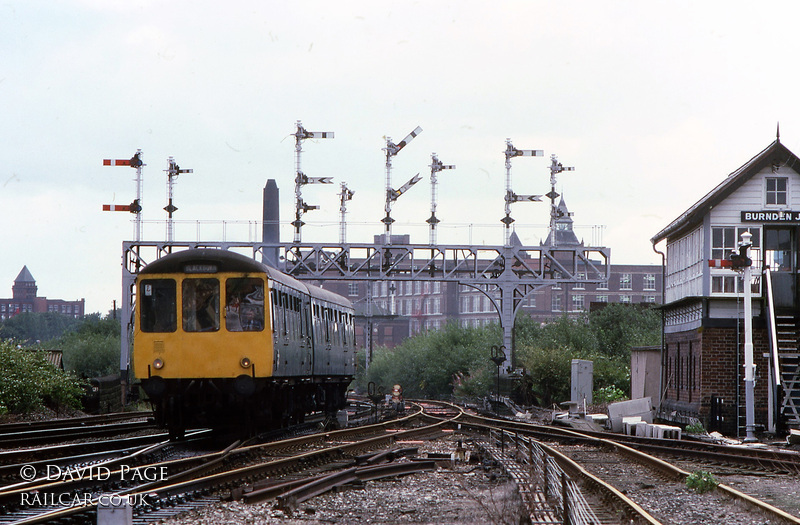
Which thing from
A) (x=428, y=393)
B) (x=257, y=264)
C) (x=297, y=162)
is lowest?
(x=428, y=393)

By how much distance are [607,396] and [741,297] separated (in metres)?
9.65

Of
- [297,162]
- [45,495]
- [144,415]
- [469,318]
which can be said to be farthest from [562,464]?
[469,318]

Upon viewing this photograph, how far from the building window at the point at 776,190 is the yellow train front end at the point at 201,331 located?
14811mm

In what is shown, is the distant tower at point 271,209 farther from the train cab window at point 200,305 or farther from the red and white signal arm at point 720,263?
the train cab window at point 200,305

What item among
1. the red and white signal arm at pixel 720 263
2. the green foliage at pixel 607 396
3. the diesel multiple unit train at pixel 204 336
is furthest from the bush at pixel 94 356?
the diesel multiple unit train at pixel 204 336

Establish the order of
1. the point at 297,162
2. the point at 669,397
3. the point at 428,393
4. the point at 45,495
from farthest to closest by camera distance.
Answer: the point at 428,393, the point at 297,162, the point at 669,397, the point at 45,495

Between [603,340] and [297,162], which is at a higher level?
[297,162]

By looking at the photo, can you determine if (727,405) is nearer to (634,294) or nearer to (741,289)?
(741,289)

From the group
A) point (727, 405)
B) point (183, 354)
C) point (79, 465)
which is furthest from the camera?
point (727, 405)

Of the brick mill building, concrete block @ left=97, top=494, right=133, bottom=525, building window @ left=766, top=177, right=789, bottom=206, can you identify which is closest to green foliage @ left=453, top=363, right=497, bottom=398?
→ building window @ left=766, top=177, right=789, bottom=206

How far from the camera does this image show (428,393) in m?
60.7

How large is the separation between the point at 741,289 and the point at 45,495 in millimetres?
19610

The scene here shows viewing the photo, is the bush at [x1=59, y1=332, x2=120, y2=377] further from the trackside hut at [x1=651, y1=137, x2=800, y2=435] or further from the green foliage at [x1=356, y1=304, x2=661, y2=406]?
the trackside hut at [x1=651, y1=137, x2=800, y2=435]

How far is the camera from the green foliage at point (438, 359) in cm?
5612
